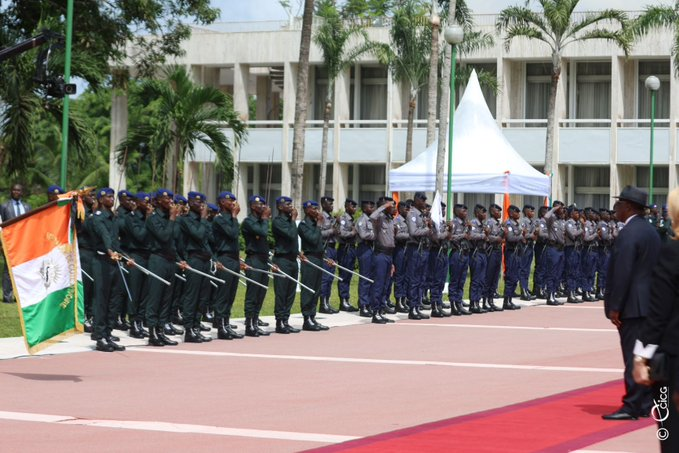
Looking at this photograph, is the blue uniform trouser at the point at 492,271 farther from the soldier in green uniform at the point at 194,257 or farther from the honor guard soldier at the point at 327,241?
the soldier in green uniform at the point at 194,257

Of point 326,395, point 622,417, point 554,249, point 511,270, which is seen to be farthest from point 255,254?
point 554,249

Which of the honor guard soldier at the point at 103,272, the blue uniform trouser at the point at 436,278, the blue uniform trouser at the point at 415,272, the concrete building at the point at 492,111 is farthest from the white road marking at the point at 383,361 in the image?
the concrete building at the point at 492,111

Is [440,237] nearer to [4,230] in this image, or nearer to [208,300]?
[208,300]

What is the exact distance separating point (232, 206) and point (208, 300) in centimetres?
171

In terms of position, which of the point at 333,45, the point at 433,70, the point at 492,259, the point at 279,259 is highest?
the point at 333,45

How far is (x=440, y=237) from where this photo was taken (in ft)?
73.8

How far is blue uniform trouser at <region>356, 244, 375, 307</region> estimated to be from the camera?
2150cm

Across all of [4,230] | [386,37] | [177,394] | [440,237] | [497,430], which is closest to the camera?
[497,430]

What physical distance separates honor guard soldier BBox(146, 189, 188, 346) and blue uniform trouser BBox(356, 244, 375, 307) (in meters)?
5.56

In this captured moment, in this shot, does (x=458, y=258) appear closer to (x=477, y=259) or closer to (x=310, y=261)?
(x=477, y=259)

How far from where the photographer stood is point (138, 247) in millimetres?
16641

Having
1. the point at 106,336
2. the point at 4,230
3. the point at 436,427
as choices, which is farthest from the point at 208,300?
the point at 436,427

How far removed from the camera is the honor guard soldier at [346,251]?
73.8 feet

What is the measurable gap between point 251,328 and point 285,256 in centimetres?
116
